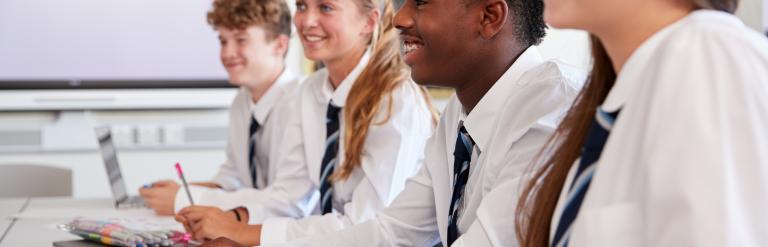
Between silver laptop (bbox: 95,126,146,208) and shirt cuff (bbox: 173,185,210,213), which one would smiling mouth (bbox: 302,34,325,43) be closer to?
→ shirt cuff (bbox: 173,185,210,213)

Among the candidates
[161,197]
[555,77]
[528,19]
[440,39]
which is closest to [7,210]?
[161,197]

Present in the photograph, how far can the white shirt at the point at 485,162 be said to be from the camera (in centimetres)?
125

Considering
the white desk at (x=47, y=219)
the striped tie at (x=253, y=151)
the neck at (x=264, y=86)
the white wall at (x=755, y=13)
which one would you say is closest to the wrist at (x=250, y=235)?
the white desk at (x=47, y=219)

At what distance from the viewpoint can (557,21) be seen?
898 mm

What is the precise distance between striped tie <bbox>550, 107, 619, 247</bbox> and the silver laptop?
1966 millimetres

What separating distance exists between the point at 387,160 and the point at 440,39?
628 millimetres

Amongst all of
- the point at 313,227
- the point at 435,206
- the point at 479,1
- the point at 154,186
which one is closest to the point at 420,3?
the point at 479,1

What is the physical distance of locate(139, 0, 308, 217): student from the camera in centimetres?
281

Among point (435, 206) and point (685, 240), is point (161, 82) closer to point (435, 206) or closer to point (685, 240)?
point (435, 206)

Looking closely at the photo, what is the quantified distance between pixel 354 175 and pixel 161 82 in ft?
7.40

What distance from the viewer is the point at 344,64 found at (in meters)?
2.33

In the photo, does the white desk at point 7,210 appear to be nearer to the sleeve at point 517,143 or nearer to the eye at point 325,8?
the eye at point 325,8

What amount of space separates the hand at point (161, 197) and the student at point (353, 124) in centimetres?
29

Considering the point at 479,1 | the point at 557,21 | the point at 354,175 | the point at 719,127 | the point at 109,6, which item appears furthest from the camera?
the point at 109,6
